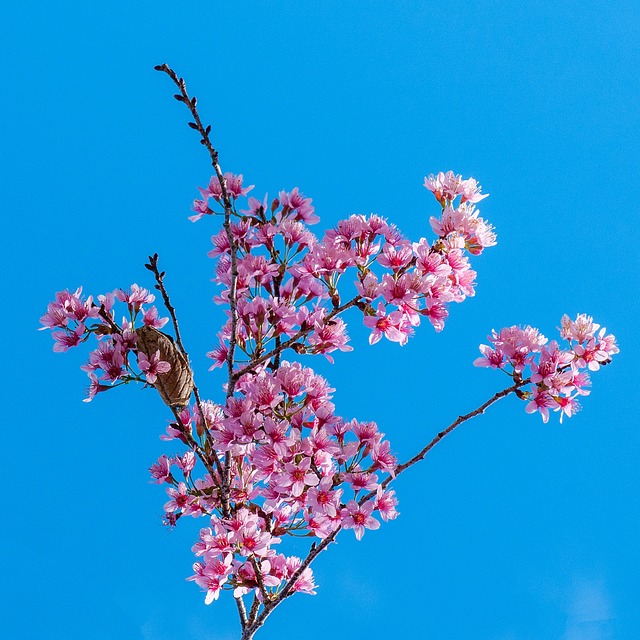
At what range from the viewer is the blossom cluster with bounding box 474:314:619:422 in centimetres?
234

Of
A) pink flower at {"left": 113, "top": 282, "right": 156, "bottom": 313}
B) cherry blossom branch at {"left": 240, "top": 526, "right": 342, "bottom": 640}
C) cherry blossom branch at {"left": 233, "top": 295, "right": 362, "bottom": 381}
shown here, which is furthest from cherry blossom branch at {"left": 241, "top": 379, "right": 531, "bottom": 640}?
pink flower at {"left": 113, "top": 282, "right": 156, "bottom": 313}

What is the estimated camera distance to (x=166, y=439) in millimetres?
2598

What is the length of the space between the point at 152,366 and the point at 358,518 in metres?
0.82

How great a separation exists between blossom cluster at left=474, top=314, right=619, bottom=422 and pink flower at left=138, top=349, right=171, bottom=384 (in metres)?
1.02

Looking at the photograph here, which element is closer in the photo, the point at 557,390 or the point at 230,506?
the point at 557,390

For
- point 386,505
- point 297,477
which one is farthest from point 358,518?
point 297,477

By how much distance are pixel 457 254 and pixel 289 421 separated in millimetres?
758

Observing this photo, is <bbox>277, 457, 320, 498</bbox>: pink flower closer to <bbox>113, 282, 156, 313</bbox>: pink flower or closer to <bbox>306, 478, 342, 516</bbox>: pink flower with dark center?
<bbox>306, 478, 342, 516</bbox>: pink flower with dark center

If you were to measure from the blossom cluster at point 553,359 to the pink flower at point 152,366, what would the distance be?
1.02 meters

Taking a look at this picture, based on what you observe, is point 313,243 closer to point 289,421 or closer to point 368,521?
point 289,421

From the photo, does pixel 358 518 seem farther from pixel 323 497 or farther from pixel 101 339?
pixel 101 339

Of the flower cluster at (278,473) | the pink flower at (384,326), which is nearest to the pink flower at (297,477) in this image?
the flower cluster at (278,473)

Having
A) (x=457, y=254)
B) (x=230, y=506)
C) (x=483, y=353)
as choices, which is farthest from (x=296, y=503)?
(x=457, y=254)

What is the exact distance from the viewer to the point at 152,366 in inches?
92.5
